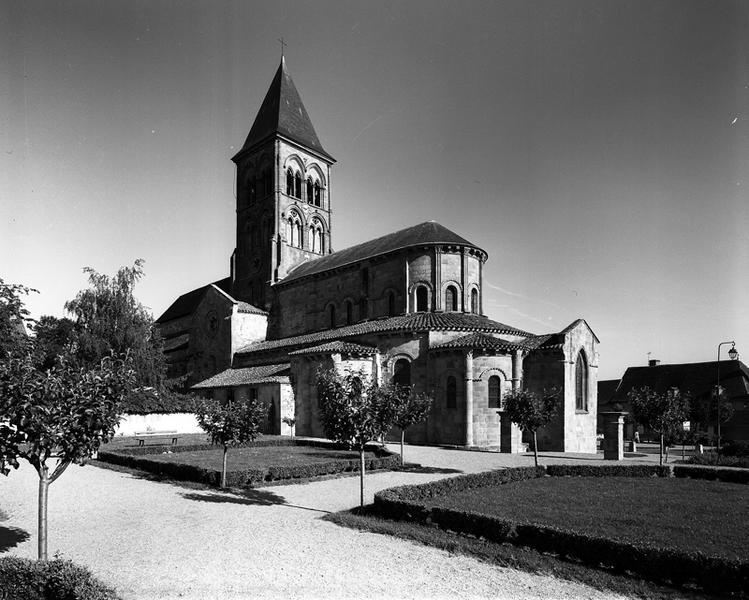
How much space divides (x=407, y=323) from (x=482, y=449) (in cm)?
885

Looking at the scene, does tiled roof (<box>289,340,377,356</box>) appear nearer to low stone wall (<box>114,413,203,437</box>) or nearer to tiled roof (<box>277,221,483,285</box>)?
tiled roof (<box>277,221,483,285</box>)

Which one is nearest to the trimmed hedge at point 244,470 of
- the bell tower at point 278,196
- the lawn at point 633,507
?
the lawn at point 633,507

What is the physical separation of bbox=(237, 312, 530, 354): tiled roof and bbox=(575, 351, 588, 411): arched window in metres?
3.56

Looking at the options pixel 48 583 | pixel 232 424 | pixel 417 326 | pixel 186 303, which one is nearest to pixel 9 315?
pixel 232 424

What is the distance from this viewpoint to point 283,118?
168 ft

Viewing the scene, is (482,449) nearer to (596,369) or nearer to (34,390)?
(596,369)

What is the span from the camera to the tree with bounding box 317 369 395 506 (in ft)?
47.3

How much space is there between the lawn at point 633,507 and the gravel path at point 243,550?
2.80 meters

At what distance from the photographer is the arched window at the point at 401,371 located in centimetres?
3269

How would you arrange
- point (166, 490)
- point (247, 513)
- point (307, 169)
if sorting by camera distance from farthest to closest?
point (307, 169)
point (166, 490)
point (247, 513)

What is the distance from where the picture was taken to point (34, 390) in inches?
359

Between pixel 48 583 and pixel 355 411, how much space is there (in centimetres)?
812

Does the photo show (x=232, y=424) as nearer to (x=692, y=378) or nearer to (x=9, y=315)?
(x=9, y=315)

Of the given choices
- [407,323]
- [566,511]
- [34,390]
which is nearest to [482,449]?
[407,323]
